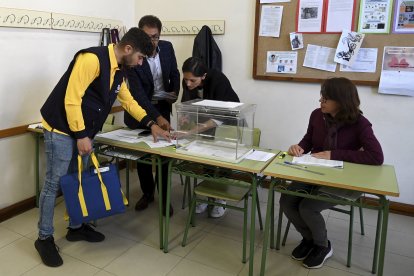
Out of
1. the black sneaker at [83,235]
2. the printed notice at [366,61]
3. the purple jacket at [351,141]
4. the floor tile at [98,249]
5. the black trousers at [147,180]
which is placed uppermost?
the printed notice at [366,61]

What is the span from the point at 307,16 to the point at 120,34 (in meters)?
1.76

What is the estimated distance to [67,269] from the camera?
6.86ft

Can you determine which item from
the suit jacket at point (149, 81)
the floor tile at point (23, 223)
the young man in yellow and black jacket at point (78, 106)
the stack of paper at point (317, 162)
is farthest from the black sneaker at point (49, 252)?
the stack of paper at point (317, 162)

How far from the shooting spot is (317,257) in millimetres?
2160

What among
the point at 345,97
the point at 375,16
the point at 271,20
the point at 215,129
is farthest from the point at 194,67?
the point at 375,16

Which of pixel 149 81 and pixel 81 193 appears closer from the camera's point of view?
pixel 81 193

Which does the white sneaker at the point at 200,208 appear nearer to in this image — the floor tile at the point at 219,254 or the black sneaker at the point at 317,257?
the floor tile at the point at 219,254

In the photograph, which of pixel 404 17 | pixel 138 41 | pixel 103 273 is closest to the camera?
pixel 138 41

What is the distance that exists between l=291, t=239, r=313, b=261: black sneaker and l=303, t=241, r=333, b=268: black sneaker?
0.15 ft

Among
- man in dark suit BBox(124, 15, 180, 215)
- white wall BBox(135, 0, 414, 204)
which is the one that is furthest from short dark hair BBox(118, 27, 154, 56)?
white wall BBox(135, 0, 414, 204)

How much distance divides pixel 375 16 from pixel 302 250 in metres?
1.81

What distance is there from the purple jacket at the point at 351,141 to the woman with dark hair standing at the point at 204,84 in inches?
22.3

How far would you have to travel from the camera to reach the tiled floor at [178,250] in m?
2.12

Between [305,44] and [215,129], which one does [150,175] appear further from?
[305,44]
